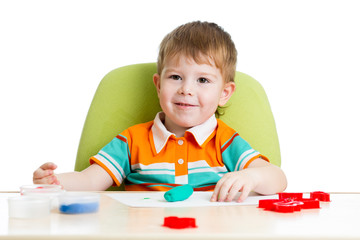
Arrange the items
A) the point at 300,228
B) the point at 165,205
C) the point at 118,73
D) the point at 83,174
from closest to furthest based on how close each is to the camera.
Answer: the point at 300,228, the point at 165,205, the point at 83,174, the point at 118,73

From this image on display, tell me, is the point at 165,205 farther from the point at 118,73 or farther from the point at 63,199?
the point at 118,73

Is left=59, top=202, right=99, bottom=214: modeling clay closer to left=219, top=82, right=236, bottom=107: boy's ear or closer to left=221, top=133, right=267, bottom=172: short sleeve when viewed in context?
left=221, top=133, right=267, bottom=172: short sleeve

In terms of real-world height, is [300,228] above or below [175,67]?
below

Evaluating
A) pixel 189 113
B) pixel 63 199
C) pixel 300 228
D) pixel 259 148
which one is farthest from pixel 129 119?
pixel 300 228

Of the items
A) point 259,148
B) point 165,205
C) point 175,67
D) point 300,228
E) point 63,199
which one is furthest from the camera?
point 259,148

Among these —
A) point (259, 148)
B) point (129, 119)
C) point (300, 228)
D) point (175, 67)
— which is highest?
point (175, 67)

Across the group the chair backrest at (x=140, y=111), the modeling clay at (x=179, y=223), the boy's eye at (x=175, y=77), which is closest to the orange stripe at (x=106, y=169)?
the chair backrest at (x=140, y=111)

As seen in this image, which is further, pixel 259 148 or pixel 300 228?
pixel 259 148

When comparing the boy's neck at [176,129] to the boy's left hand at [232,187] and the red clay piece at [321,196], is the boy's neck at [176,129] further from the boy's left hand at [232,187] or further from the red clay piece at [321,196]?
the red clay piece at [321,196]

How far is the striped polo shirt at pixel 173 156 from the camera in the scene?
1.52 meters

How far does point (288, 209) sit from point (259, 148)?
828mm

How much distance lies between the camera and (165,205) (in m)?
0.97

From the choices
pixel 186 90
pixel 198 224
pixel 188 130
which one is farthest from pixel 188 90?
pixel 198 224

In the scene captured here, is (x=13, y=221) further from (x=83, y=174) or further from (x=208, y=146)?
(x=208, y=146)
